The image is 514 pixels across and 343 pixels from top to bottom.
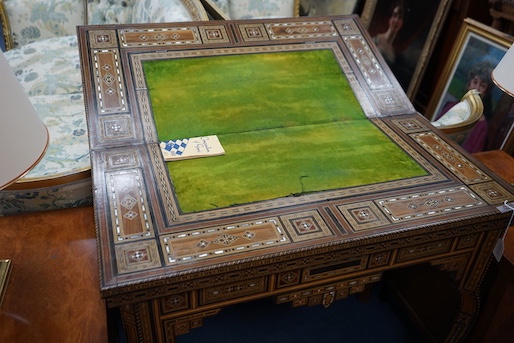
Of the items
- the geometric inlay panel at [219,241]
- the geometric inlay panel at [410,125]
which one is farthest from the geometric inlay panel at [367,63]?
the geometric inlay panel at [219,241]

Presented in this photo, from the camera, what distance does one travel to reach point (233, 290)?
1224 millimetres

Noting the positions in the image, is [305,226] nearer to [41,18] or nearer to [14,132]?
[14,132]

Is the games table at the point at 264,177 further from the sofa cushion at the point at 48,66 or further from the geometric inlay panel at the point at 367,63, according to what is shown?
the sofa cushion at the point at 48,66

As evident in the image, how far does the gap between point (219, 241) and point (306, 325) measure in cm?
111

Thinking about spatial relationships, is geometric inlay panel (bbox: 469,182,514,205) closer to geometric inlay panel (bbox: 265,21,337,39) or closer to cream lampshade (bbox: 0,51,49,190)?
geometric inlay panel (bbox: 265,21,337,39)

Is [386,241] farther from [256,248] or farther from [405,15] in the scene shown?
[405,15]

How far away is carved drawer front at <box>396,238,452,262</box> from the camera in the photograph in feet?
4.51

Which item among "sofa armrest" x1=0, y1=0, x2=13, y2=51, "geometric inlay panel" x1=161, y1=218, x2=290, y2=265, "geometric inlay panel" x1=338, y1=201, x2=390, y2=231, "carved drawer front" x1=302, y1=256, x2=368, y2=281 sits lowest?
"sofa armrest" x1=0, y1=0, x2=13, y2=51

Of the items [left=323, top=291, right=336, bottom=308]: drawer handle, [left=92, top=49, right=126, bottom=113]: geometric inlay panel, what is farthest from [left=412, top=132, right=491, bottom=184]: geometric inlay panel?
[left=92, top=49, right=126, bottom=113]: geometric inlay panel

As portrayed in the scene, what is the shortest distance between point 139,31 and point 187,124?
1.60ft

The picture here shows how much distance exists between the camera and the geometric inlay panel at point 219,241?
1.15m

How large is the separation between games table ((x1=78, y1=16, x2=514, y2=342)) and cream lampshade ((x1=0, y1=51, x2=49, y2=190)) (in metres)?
0.26

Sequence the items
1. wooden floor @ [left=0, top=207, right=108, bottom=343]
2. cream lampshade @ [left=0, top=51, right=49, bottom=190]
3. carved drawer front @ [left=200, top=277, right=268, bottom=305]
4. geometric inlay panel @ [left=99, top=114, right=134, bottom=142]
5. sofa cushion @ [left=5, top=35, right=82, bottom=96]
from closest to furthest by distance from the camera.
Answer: cream lampshade @ [left=0, top=51, right=49, bottom=190] → carved drawer front @ [left=200, top=277, right=268, bottom=305] → wooden floor @ [left=0, top=207, right=108, bottom=343] → geometric inlay panel @ [left=99, top=114, right=134, bottom=142] → sofa cushion @ [left=5, top=35, right=82, bottom=96]

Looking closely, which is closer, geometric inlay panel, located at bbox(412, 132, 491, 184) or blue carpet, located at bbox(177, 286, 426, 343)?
geometric inlay panel, located at bbox(412, 132, 491, 184)
